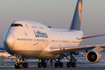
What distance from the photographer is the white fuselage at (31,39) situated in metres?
27.0

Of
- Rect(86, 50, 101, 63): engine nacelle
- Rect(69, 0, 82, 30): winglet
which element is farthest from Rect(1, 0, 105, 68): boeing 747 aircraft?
Rect(69, 0, 82, 30): winglet

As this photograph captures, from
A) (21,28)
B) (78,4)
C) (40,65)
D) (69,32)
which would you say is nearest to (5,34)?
(21,28)

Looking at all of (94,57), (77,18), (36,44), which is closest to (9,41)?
(36,44)

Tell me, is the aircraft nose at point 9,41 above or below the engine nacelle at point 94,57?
above

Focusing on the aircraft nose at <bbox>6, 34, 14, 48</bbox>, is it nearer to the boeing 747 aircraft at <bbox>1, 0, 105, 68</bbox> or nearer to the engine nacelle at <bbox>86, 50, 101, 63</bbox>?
the boeing 747 aircraft at <bbox>1, 0, 105, 68</bbox>

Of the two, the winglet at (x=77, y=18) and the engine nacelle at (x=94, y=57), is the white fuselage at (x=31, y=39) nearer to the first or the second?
the engine nacelle at (x=94, y=57)

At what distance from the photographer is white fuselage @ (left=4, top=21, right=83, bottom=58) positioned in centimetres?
2700

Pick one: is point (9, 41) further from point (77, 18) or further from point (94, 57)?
point (77, 18)

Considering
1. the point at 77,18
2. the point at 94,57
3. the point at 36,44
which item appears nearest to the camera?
the point at 94,57

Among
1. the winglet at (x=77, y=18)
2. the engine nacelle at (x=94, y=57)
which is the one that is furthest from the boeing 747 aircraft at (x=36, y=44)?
the winglet at (x=77, y=18)

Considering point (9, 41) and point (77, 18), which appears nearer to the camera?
point (9, 41)

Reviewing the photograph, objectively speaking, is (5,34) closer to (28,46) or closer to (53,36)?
(28,46)

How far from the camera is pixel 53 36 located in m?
33.1

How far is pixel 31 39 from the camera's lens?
93.2 ft
